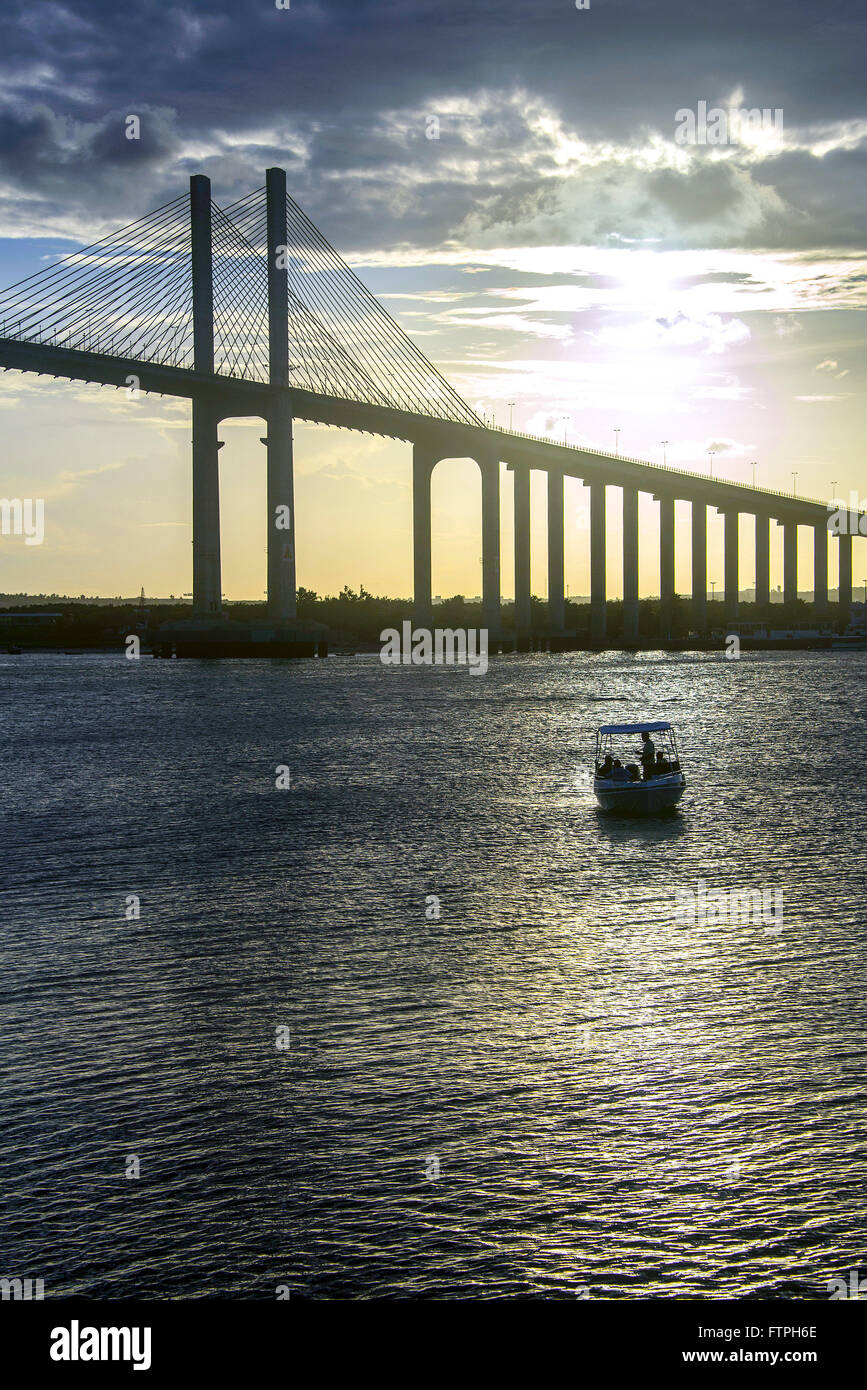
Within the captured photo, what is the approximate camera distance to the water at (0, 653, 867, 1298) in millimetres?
11594

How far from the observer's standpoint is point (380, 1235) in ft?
38.5

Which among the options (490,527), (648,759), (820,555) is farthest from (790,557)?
(648,759)

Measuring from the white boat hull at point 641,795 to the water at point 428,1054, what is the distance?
1.05 m

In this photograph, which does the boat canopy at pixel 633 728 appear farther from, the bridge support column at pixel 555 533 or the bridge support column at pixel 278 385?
the bridge support column at pixel 555 533

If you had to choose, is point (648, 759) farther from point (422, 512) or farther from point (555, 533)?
point (555, 533)

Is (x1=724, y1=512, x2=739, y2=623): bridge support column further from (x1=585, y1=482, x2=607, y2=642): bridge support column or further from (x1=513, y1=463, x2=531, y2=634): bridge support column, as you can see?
(x1=513, y1=463, x2=531, y2=634): bridge support column

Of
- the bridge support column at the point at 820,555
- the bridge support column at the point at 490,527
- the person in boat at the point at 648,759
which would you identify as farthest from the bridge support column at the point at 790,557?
the person in boat at the point at 648,759

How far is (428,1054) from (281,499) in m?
103

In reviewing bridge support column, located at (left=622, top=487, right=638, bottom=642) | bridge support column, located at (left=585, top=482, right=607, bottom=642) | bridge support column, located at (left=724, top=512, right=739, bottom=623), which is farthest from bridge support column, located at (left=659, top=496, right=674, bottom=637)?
bridge support column, located at (left=724, top=512, right=739, bottom=623)

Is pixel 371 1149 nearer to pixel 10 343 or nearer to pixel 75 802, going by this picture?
pixel 75 802

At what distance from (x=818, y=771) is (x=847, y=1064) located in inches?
1478

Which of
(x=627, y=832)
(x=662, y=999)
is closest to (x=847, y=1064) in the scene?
(x=662, y=999)

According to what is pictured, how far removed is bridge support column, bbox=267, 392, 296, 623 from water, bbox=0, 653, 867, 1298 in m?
77.5

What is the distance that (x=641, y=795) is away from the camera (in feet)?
130
